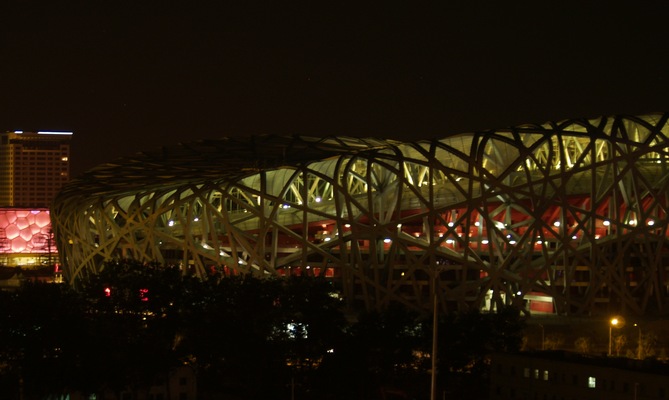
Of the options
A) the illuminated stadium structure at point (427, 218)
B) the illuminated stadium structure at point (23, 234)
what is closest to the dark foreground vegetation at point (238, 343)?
the illuminated stadium structure at point (427, 218)

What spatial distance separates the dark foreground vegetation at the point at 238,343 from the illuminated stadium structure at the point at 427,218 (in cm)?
773

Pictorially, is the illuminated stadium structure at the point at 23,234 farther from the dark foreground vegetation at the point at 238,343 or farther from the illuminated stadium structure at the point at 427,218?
Answer: the dark foreground vegetation at the point at 238,343

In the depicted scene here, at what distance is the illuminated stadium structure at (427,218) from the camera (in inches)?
2496

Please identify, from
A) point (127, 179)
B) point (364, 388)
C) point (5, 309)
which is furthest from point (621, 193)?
point (5, 309)

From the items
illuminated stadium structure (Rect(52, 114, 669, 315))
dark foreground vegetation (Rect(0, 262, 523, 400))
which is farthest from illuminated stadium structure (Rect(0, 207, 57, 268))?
dark foreground vegetation (Rect(0, 262, 523, 400))

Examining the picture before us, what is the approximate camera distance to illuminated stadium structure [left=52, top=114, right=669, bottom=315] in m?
63.4

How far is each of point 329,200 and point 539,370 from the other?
30705mm

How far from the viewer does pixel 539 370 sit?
154ft

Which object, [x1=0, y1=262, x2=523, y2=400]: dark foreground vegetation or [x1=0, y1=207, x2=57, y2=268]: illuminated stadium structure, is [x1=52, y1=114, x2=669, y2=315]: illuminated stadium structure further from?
[x1=0, y1=207, x2=57, y2=268]: illuminated stadium structure

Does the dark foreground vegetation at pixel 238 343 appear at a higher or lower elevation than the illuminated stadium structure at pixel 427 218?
lower

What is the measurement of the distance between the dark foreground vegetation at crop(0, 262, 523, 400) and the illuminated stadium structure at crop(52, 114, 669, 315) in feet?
25.3

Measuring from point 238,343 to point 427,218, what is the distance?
63.3 ft

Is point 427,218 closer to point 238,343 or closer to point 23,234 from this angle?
point 238,343

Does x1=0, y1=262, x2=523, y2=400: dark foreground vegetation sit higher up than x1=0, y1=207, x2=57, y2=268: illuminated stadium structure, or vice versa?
x1=0, y1=207, x2=57, y2=268: illuminated stadium structure
